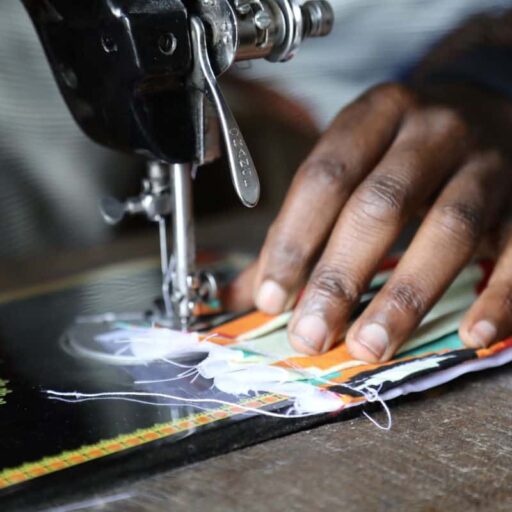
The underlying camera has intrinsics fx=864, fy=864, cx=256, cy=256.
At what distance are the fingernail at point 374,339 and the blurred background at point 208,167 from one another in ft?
2.01

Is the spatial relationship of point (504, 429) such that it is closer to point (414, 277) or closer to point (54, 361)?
point (414, 277)

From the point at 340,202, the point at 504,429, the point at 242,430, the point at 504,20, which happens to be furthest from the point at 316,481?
the point at 504,20

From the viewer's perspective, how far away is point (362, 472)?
0.70 m

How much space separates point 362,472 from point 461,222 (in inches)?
17.3

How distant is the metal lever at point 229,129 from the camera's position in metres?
0.80

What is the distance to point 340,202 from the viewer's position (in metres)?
1.09

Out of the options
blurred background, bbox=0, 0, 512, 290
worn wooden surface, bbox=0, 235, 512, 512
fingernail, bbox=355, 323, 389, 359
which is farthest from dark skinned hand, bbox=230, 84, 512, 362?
blurred background, bbox=0, 0, 512, 290

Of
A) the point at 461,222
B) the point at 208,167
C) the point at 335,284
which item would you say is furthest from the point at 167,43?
the point at 208,167

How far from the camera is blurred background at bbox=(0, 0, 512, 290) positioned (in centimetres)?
149

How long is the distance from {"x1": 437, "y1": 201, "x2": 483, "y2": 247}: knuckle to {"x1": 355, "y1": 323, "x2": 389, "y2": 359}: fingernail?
0.19 m

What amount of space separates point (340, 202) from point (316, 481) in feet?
1.57

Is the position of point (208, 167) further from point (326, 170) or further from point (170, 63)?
point (170, 63)

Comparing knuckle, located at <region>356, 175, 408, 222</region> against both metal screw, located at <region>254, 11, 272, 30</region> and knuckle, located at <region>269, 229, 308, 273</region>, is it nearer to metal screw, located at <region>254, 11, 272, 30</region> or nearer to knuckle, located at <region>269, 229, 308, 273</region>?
knuckle, located at <region>269, 229, 308, 273</region>

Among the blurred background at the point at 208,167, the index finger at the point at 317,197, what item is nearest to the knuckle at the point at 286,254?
the index finger at the point at 317,197
